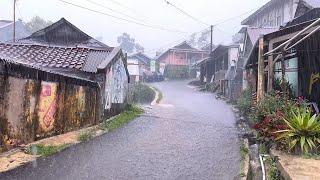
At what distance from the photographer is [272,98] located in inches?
499

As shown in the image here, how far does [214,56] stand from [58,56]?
32.9 metres

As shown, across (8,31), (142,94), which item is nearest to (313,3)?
(142,94)

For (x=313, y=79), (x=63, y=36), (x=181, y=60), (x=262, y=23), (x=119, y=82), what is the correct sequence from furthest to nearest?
(x=181, y=60) → (x=262, y=23) → (x=63, y=36) → (x=119, y=82) → (x=313, y=79)

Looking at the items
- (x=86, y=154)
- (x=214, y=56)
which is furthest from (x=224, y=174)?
(x=214, y=56)

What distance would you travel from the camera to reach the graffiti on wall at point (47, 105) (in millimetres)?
12195

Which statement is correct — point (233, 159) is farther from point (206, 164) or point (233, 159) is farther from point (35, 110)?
point (35, 110)

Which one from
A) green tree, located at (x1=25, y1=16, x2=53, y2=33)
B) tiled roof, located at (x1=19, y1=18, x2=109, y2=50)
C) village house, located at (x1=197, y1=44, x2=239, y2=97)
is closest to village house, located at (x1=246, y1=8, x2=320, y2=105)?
village house, located at (x1=197, y1=44, x2=239, y2=97)

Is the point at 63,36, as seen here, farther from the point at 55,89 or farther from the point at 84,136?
the point at 84,136

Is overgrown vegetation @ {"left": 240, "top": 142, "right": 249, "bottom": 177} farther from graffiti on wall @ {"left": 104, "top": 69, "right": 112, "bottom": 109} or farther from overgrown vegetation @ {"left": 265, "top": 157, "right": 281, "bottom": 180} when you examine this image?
graffiti on wall @ {"left": 104, "top": 69, "right": 112, "bottom": 109}

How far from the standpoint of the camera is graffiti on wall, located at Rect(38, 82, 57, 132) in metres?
12.2

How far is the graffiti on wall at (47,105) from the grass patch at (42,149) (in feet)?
3.77

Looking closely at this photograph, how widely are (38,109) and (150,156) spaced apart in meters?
3.60

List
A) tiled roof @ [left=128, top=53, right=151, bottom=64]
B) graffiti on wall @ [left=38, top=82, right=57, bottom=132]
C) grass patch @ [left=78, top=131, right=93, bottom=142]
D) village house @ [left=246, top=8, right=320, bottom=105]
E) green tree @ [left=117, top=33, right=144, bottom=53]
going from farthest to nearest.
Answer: green tree @ [left=117, top=33, right=144, bottom=53] < tiled roof @ [left=128, top=53, right=151, bottom=64] < village house @ [left=246, top=8, right=320, bottom=105] < grass patch @ [left=78, top=131, right=93, bottom=142] < graffiti on wall @ [left=38, top=82, right=57, bottom=132]

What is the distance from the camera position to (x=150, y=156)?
440 inches
